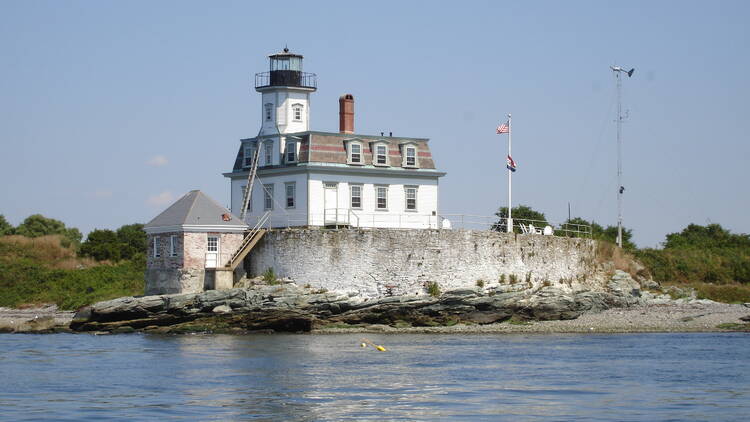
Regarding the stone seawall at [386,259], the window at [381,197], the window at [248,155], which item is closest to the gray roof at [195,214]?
the stone seawall at [386,259]

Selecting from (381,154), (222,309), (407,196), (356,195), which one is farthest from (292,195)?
(222,309)

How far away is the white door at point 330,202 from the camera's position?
47.6 m

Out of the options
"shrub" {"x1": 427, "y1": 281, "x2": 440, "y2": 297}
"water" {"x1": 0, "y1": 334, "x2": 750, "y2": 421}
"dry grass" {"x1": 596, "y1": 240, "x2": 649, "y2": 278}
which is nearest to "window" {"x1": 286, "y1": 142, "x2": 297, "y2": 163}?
"shrub" {"x1": 427, "y1": 281, "x2": 440, "y2": 297}

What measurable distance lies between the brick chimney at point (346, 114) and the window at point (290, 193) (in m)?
3.89

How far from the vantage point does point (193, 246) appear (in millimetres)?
45250

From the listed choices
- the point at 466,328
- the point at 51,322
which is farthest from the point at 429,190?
the point at 51,322

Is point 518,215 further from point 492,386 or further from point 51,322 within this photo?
point 492,386

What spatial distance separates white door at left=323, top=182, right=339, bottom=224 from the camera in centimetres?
4759

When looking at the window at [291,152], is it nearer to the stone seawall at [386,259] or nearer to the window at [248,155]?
the window at [248,155]

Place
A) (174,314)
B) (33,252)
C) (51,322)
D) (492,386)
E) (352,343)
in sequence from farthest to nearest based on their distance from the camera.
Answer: (33,252)
(51,322)
(174,314)
(352,343)
(492,386)

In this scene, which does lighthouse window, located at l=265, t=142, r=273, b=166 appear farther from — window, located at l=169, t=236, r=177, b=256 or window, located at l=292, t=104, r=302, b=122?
window, located at l=169, t=236, r=177, b=256

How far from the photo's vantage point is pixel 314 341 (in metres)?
40.0

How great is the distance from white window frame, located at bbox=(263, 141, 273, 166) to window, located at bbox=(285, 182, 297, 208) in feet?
6.52

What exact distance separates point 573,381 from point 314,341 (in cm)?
1235
